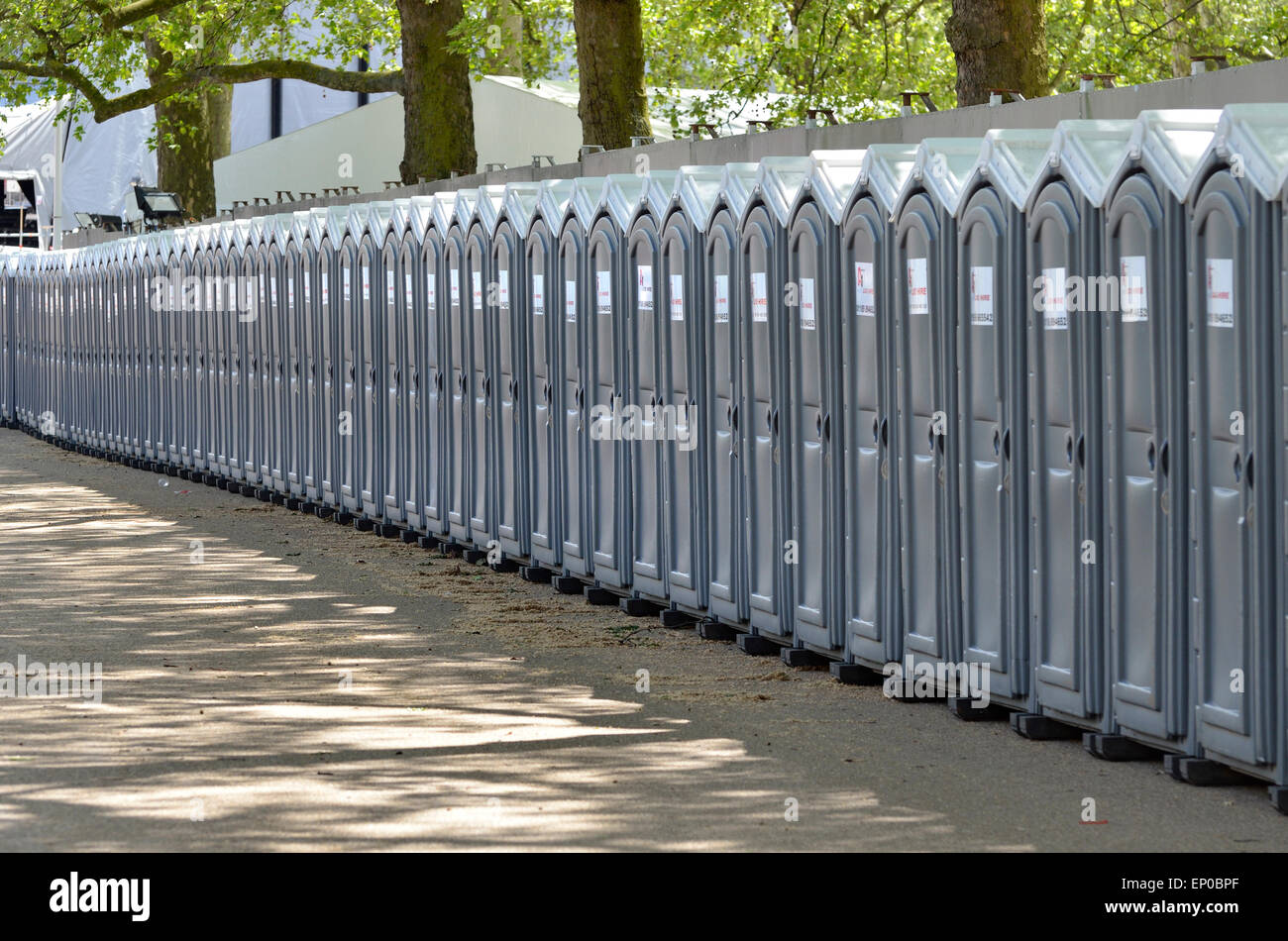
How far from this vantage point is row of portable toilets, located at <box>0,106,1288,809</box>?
614 centimetres

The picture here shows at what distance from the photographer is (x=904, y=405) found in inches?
308

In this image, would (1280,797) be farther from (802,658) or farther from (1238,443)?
(802,658)

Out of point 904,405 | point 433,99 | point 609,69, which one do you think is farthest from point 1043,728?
point 433,99

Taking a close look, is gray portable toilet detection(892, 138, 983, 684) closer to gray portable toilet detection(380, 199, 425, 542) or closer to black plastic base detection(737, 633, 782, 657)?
black plastic base detection(737, 633, 782, 657)

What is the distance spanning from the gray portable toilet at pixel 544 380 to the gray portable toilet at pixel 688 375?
1.24m

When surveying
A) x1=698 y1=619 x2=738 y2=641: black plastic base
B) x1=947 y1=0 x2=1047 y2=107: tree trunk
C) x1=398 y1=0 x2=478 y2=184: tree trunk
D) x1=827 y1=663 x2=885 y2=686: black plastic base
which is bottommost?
x1=827 y1=663 x2=885 y2=686: black plastic base

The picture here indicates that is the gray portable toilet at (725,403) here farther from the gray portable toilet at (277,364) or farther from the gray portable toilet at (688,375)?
the gray portable toilet at (277,364)

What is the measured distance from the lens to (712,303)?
9.30m

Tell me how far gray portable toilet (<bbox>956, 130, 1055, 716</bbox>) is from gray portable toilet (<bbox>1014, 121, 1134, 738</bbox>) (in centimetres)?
7

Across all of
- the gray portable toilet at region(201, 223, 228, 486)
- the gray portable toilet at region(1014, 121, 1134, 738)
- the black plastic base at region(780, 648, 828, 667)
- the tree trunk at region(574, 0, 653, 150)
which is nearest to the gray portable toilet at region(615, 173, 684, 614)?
the black plastic base at region(780, 648, 828, 667)
